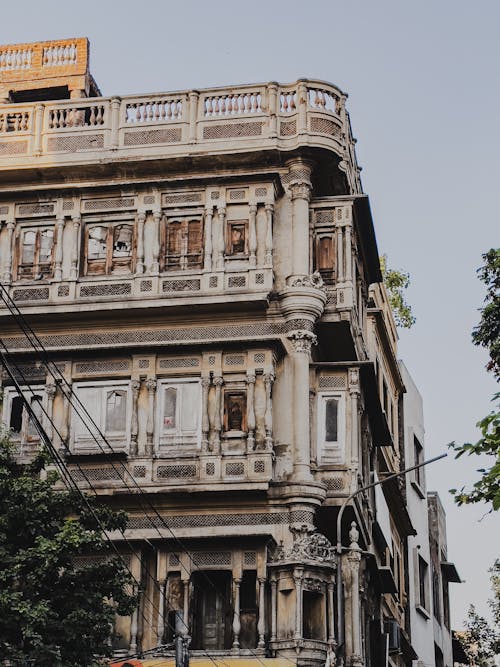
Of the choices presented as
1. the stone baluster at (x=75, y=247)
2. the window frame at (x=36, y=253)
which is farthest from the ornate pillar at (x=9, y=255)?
the stone baluster at (x=75, y=247)

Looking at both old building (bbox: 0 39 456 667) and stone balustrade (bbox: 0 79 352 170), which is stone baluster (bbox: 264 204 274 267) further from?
stone balustrade (bbox: 0 79 352 170)

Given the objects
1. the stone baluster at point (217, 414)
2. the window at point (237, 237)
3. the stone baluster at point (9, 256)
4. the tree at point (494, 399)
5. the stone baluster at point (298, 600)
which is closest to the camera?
the tree at point (494, 399)

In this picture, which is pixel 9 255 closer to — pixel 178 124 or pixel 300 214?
pixel 178 124

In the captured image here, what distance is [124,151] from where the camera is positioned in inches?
1473

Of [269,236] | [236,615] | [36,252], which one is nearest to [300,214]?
[269,236]

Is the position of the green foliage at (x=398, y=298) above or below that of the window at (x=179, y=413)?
above

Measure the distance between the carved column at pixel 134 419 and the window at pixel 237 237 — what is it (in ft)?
13.9

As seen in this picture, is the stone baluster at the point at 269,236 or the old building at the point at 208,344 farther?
the stone baluster at the point at 269,236

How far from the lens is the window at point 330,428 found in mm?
35219

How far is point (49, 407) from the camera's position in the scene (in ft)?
117

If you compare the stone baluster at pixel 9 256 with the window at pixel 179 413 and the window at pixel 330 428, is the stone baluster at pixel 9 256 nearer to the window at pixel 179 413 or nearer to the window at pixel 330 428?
the window at pixel 179 413

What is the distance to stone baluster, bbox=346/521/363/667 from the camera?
111 feet

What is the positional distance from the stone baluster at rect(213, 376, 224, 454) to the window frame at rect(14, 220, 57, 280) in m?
5.65

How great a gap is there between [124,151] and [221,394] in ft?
Result: 23.9
